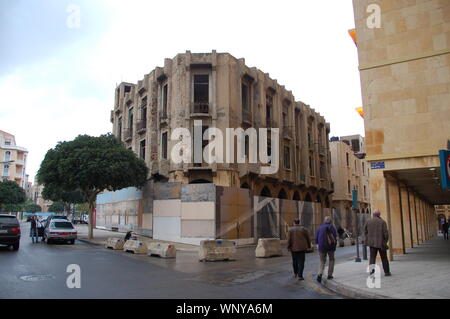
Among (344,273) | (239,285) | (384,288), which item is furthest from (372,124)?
(239,285)

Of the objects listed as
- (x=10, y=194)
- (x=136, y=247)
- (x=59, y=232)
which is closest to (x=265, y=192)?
(x=136, y=247)

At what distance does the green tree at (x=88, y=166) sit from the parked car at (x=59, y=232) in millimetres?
2261

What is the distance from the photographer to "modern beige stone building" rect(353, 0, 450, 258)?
1281 cm

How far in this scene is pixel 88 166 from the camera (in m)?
24.4

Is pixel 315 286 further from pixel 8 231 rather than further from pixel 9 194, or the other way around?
pixel 9 194

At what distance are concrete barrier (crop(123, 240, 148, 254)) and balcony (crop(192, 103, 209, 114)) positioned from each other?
417 inches

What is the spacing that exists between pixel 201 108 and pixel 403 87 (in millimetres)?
14783

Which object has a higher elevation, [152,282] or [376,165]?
[376,165]

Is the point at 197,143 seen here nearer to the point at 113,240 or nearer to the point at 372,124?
the point at 113,240

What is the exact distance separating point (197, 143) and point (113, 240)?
856cm

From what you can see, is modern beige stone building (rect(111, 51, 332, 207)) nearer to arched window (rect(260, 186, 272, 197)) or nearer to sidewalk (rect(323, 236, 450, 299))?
arched window (rect(260, 186, 272, 197))

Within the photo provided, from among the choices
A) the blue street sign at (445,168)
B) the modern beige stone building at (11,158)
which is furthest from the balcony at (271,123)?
the modern beige stone building at (11,158)

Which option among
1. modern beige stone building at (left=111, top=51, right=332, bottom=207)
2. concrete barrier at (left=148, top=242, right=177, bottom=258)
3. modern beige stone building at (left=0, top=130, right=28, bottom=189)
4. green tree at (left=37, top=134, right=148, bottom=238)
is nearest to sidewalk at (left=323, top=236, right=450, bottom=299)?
concrete barrier at (left=148, top=242, right=177, bottom=258)

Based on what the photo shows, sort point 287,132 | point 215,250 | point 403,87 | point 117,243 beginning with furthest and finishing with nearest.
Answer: point 287,132, point 117,243, point 215,250, point 403,87
